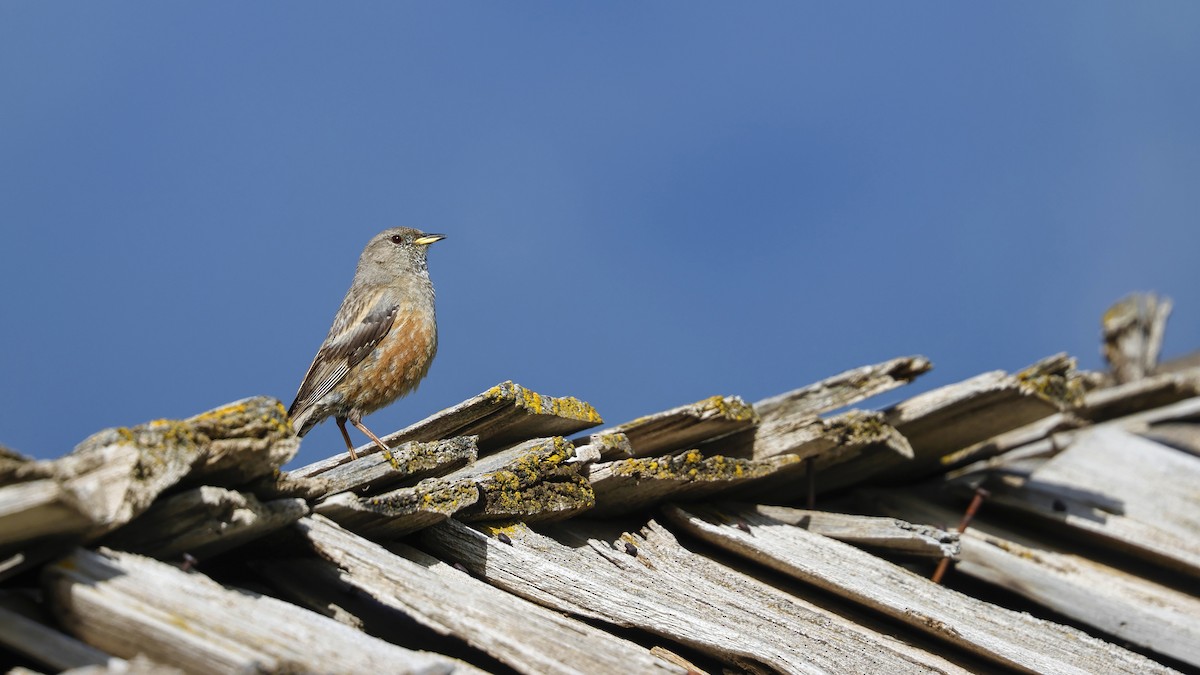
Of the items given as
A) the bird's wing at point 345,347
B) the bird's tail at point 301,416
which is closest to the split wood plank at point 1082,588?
the bird's wing at point 345,347

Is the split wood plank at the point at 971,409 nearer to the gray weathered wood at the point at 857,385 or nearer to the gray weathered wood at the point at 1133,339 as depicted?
the gray weathered wood at the point at 857,385

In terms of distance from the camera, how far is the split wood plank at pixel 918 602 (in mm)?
3904

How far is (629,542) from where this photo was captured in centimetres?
423

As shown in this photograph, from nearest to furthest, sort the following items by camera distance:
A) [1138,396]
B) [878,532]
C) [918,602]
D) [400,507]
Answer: [400,507], [918,602], [878,532], [1138,396]

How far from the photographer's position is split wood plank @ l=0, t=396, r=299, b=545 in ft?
7.30

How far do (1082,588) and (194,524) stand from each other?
4018 mm

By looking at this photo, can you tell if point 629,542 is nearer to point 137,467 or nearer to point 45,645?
point 137,467

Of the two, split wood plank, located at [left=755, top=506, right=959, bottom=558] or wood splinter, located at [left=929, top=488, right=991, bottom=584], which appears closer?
split wood plank, located at [left=755, top=506, right=959, bottom=558]

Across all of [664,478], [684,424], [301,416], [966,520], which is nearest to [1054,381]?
[966,520]

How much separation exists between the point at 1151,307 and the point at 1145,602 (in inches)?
196

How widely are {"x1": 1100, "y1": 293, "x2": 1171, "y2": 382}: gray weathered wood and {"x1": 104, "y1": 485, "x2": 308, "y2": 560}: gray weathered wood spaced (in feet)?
26.8

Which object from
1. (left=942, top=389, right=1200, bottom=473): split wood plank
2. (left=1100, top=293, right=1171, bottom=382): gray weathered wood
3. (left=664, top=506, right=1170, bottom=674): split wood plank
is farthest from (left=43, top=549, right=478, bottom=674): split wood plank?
(left=1100, top=293, right=1171, bottom=382): gray weathered wood

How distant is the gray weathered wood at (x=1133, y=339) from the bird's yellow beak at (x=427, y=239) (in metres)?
5.46

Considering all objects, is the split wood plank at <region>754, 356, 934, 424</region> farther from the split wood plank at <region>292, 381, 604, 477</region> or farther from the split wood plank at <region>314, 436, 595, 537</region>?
the split wood plank at <region>314, 436, 595, 537</region>
